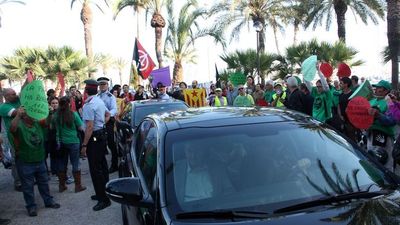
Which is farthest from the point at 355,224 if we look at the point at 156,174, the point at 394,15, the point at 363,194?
the point at 394,15

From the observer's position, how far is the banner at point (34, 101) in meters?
5.89

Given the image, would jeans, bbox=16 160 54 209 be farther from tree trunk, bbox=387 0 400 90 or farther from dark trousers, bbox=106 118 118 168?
tree trunk, bbox=387 0 400 90

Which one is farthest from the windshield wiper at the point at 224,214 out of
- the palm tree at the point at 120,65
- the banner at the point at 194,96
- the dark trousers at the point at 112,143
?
the palm tree at the point at 120,65

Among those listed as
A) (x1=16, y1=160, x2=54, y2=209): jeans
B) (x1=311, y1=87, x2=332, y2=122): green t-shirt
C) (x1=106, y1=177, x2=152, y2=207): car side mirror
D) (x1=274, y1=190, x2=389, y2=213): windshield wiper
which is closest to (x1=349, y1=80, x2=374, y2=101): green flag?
(x1=311, y1=87, x2=332, y2=122): green t-shirt

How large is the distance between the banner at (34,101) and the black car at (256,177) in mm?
3119

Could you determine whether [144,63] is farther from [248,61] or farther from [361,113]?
[361,113]

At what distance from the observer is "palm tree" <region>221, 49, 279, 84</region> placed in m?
22.9

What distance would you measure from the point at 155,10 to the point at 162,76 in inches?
449

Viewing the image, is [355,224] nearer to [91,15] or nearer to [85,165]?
[85,165]

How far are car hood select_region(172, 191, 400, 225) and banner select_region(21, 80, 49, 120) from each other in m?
4.13

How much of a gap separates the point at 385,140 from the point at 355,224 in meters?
3.89

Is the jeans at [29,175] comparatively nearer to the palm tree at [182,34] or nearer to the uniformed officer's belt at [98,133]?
the uniformed officer's belt at [98,133]

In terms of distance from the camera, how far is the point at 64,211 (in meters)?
6.43

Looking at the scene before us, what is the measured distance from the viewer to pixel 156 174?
2857 millimetres
